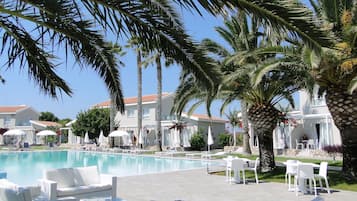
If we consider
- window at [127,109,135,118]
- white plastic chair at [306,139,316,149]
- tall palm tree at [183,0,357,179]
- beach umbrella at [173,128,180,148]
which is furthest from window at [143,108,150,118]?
tall palm tree at [183,0,357,179]

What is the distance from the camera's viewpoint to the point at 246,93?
16.3m

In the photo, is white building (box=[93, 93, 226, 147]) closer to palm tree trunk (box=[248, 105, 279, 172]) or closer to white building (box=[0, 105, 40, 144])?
white building (box=[0, 105, 40, 144])

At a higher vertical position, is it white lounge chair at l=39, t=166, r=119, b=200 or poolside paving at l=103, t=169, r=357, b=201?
white lounge chair at l=39, t=166, r=119, b=200

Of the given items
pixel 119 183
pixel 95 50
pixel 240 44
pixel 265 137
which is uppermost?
pixel 240 44

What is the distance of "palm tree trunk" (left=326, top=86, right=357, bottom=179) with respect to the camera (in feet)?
41.9

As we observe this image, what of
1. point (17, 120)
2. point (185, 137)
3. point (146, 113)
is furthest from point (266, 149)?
point (17, 120)

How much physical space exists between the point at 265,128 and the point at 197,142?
24715 mm

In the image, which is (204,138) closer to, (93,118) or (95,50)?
(93,118)

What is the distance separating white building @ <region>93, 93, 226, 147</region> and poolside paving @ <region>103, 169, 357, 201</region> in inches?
908

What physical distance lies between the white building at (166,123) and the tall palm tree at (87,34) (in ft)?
101

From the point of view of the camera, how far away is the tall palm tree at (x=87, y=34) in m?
5.24

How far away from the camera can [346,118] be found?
1295 cm

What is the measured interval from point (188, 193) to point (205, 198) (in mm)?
1082

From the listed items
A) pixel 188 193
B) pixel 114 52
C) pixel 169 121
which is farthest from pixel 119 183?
pixel 169 121
